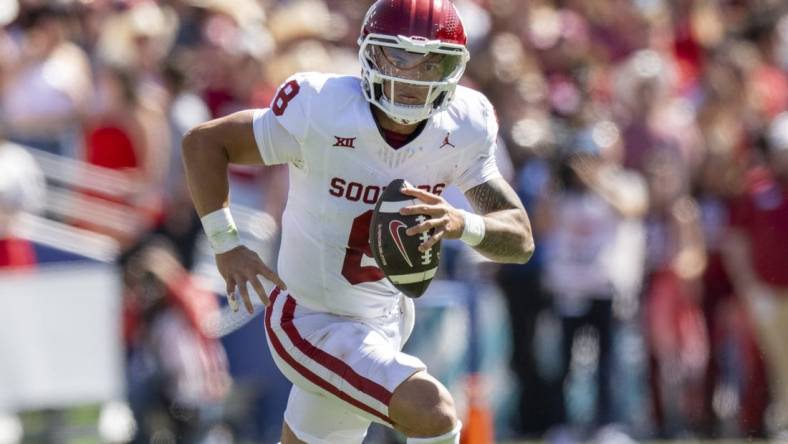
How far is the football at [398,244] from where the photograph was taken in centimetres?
528

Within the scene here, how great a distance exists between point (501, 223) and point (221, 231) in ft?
3.13

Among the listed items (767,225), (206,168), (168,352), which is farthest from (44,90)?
(206,168)

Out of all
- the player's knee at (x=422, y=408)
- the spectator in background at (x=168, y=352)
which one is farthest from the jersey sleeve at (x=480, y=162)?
the spectator in background at (x=168, y=352)

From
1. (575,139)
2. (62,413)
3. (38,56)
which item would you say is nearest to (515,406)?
(575,139)

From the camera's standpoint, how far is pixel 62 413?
364 inches

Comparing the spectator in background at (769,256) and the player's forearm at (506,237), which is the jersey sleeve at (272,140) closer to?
the player's forearm at (506,237)

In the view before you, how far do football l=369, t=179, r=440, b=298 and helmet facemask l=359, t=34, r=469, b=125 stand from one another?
11.3 inches

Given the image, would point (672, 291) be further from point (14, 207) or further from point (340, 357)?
point (340, 357)

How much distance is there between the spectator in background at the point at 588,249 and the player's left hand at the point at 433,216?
4.82 m

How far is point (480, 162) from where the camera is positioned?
18.8 ft

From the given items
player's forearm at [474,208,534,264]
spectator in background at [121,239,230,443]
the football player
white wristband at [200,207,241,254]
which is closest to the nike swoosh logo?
the football player

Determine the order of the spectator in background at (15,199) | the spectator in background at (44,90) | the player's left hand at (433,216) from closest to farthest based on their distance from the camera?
1. the player's left hand at (433,216)
2. the spectator in background at (15,199)
3. the spectator in background at (44,90)

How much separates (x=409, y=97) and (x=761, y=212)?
5.33m

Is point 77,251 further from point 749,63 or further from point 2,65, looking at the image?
point 749,63
